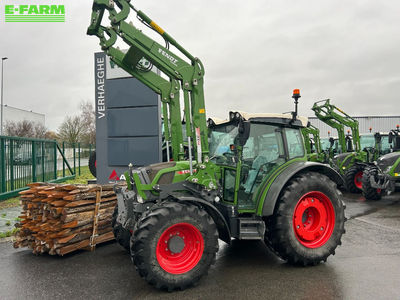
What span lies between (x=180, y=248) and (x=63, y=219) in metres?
2.12

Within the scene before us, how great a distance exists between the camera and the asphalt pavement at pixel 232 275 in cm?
371

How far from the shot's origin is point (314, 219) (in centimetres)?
480

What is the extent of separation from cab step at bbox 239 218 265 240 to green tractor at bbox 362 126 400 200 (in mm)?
6688

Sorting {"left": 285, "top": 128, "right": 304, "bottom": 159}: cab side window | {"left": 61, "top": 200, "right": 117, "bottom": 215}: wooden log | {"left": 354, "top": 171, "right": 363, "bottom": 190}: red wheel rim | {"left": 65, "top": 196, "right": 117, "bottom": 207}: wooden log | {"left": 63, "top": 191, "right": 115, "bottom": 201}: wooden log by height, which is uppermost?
{"left": 285, "top": 128, "right": 304, "bottom": 159}: cab side window

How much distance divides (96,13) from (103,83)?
4.85 meters

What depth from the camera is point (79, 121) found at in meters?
33.6

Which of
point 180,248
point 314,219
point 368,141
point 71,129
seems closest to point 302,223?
point 314,219

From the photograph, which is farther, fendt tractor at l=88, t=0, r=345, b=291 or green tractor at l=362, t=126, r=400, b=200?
green tractor at l=362, t=126, r=400, b=200

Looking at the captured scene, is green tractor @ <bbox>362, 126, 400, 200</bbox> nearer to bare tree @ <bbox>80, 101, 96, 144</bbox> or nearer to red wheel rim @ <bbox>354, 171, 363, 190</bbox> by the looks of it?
red wheel rim @ <bbox>354, 171, 363, 190</bbox>

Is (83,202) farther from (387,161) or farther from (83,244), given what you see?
(387,161)

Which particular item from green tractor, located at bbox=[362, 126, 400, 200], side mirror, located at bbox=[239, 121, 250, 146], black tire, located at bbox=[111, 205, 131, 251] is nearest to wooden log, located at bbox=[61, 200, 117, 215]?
black tire, located at bbox=[111, 205, 131, 251]

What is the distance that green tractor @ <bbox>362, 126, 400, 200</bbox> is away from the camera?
952 cm

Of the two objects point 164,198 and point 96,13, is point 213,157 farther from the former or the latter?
point 96,13

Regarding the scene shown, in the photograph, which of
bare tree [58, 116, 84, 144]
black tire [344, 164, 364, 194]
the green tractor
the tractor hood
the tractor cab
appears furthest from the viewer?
bare tree [58, 116, 84, 144]
